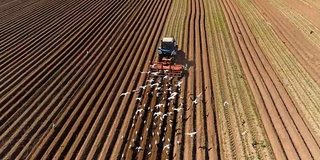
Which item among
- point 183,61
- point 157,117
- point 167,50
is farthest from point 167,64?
point 157,117

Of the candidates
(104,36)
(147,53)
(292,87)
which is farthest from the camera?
(104,36)

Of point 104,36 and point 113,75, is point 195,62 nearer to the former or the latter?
point 113,75

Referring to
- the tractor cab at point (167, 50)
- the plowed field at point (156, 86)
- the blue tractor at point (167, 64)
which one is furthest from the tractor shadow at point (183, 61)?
the tractor cab at point (167, 50)

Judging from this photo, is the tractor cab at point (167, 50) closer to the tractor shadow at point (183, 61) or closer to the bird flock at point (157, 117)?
the tractor shadow at point (183, 61)

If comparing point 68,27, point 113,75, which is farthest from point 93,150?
point 68,27

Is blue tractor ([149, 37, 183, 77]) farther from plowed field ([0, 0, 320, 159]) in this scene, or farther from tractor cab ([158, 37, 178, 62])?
plowed field ([0, 0, 320, 159])

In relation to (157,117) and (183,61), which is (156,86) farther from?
(183,61)
